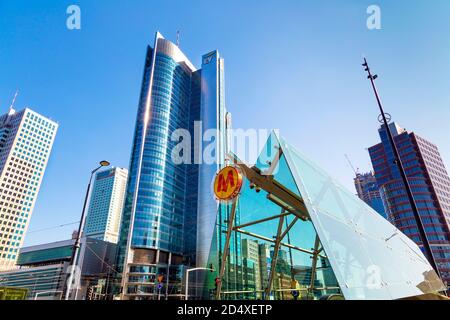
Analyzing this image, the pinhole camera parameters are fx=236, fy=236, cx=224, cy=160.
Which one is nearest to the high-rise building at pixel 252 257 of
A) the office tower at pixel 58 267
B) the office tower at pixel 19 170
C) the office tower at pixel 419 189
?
the office tower at pixel 58 267

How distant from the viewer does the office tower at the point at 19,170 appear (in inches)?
5295

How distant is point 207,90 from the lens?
122 meters

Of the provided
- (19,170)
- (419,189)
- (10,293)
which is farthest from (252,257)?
(19,170)

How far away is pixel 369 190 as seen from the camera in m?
159

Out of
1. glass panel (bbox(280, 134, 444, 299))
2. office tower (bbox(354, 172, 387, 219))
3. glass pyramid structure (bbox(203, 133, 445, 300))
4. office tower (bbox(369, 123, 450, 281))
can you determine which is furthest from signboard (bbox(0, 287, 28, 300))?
office tower (bbox(354, 172, 387, 219))

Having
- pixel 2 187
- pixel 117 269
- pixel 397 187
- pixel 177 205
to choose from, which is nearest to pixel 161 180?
pixel 177 205

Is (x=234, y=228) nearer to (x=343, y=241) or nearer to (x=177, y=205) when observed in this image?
(x=343, y=241)

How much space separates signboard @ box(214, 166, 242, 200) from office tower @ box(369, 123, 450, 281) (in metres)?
110

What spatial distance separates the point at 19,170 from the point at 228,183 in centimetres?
18360

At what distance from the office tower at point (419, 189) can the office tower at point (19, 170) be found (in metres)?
196

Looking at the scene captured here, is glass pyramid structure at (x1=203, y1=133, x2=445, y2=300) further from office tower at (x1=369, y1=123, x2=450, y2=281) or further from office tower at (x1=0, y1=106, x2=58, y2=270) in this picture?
office tower at (x1=0, y1=106, x2=58, y2=270)

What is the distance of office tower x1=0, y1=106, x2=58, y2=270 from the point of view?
134 m

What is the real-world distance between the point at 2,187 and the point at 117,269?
108 metres

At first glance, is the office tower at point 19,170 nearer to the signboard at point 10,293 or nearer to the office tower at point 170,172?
the office tower at point 170,172
